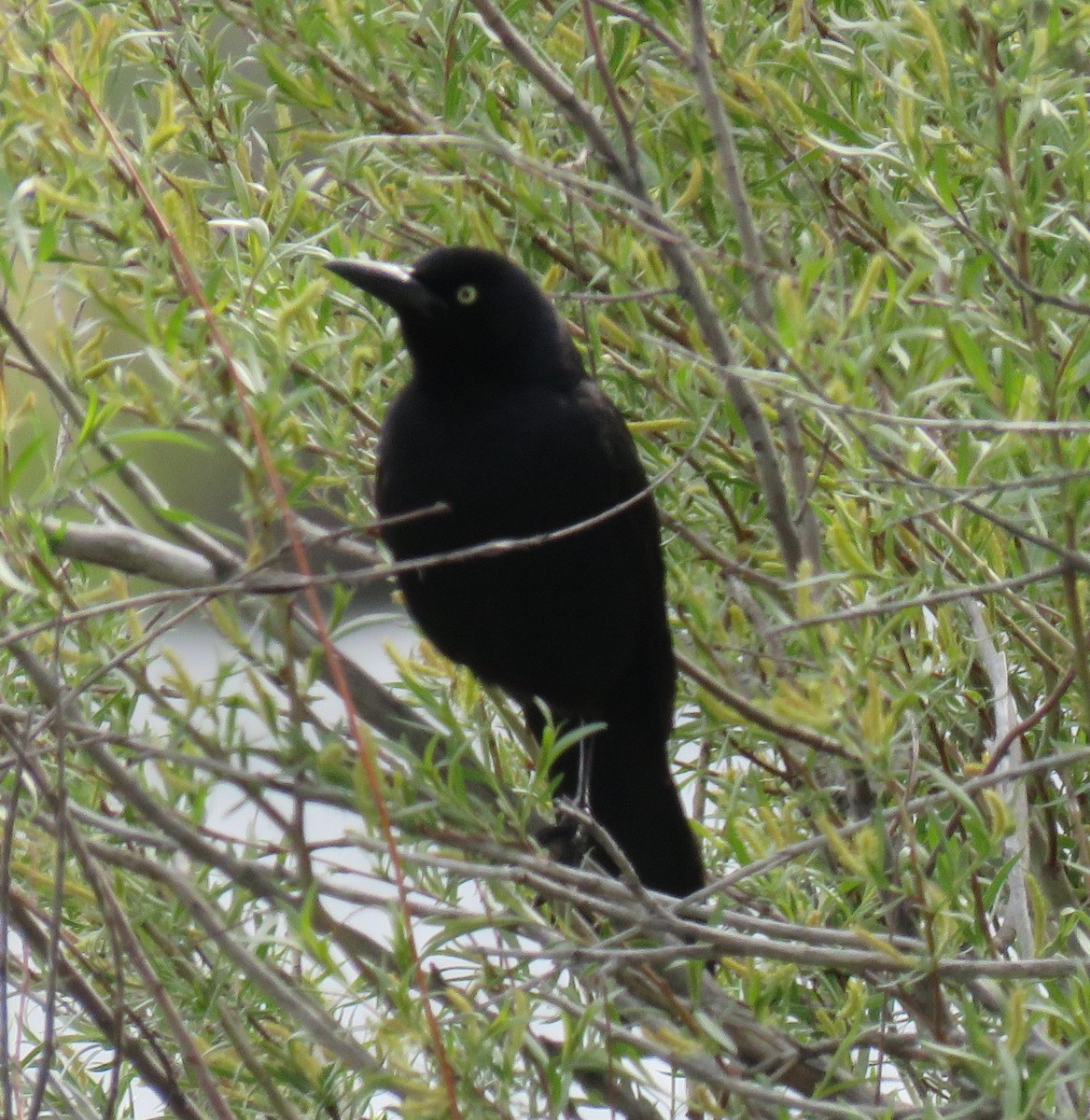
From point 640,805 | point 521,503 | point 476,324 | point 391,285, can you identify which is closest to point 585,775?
point 640,805

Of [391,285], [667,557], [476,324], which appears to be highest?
[391,285]

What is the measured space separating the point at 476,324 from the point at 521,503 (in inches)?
13.0

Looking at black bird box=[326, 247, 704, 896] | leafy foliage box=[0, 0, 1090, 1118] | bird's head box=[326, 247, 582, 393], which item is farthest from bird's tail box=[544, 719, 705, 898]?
bird's head box=[326, 247, 582, 393]

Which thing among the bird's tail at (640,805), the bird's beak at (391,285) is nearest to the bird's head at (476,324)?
the bird's beak at (391,285)

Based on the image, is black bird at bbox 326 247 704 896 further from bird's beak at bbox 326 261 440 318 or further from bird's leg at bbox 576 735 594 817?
bird's leg at bbox 576 735 594 817

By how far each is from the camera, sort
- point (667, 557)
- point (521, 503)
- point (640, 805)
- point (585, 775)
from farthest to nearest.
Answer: point (585, 775)
point (640, 805)
point (521, 503)
point (667, 557)

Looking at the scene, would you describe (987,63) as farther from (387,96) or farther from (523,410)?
(523,410)

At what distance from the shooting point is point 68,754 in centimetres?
221

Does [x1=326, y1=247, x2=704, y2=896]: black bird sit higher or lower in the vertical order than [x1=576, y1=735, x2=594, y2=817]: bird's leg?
higher

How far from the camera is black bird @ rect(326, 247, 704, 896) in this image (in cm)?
302

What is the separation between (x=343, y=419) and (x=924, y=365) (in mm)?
857

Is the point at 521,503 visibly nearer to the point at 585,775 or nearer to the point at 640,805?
the point at 640,805

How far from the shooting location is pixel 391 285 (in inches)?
108

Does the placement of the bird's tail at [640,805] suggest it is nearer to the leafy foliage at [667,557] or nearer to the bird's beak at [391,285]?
the leafy foliage at [667,557]
